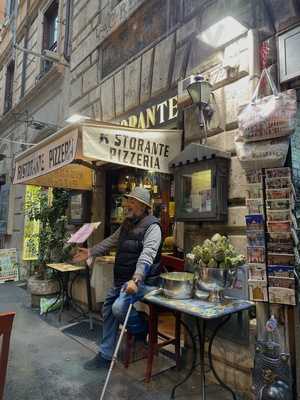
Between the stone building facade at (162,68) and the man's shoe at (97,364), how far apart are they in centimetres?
128

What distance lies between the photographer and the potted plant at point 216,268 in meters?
2.94

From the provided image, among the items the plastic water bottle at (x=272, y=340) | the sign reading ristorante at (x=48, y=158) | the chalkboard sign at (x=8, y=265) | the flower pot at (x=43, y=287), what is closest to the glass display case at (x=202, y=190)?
the plastic water bottle at (x=272, y=340)

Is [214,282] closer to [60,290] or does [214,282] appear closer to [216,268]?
[216,268]

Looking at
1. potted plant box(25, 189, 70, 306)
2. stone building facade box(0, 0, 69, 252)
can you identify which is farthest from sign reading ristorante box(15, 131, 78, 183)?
stone building facade box(0, 0, 69, 252)

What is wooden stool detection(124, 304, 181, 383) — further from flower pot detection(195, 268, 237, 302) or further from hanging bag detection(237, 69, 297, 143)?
hanging bag detection(237, 69, 297, 143)

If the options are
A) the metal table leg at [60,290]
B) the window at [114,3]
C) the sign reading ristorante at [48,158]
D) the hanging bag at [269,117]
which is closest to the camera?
the hanging bag at [269,117]

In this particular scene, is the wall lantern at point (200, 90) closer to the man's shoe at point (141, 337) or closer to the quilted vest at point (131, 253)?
the quilted vest at point (131, 253)

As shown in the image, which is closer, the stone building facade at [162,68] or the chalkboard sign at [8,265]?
the stone building facade at [162,68]

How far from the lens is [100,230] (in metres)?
6.06

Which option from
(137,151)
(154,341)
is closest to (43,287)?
(154,341)

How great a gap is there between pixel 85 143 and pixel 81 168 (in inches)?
99.7

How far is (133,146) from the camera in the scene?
3.90 meters

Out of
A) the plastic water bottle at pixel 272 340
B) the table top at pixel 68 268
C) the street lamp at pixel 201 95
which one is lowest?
the plastic water bottle at pixel 272 340

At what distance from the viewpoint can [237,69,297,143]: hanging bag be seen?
2.70 meters
